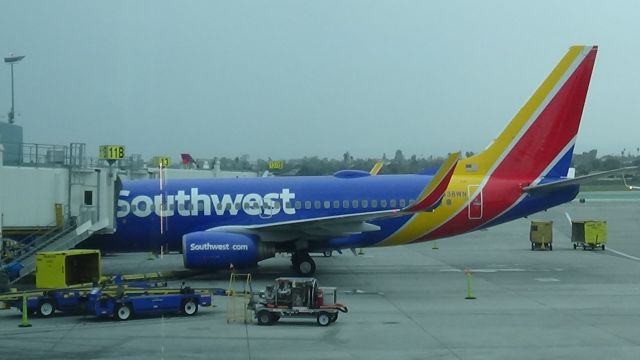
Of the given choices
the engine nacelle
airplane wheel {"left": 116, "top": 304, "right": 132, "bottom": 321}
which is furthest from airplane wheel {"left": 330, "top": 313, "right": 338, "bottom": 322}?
the engine nacelle

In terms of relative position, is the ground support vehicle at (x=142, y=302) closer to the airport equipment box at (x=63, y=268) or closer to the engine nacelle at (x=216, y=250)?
the airport equipment box at (x=63, y=268)

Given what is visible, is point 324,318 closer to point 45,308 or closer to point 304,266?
point 45,308

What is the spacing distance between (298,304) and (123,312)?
4.09 m

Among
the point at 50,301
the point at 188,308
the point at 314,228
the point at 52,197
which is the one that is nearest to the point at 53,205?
the point at 52,197

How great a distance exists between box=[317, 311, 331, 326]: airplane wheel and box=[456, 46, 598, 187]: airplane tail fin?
12199 mm

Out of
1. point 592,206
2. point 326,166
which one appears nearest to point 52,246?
point 326,166

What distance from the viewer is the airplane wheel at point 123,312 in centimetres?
1891

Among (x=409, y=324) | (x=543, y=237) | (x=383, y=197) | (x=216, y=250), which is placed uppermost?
(x=383, y=197)

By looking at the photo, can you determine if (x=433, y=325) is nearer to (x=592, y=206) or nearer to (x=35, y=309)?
(x=35, y=309)

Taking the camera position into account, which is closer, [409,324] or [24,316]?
[409,324]

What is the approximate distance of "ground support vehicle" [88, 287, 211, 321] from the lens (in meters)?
18.8

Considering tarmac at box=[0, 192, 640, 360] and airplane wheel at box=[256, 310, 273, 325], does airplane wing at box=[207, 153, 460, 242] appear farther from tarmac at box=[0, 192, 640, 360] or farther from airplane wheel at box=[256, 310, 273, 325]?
airplane wheel at box=[256, 310, 273, 325]

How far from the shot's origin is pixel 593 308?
66.8 feet

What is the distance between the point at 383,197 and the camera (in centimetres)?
2814
